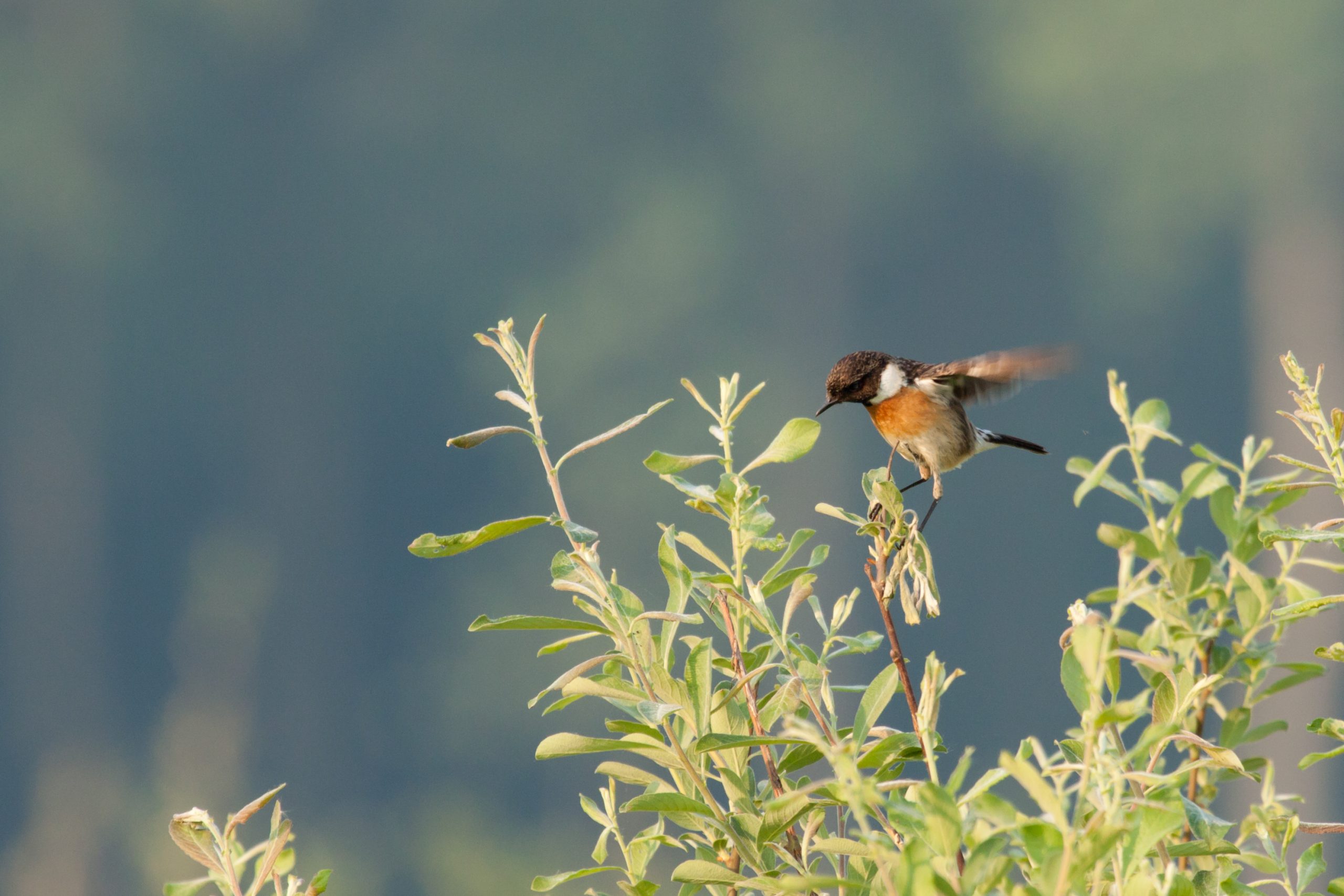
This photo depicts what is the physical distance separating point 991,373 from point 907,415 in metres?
0.19

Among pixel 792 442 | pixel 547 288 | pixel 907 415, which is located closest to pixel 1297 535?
pixel 792 442

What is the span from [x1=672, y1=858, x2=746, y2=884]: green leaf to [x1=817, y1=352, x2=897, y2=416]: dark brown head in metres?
1.30

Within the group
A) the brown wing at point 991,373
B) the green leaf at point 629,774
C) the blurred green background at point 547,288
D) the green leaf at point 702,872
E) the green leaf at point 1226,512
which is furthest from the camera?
the blurred green background at point 547,288

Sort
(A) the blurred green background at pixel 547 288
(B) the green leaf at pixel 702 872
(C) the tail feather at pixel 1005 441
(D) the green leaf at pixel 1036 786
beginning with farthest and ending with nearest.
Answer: (A) the blurred green background at pixel 547 288
(C) the tail feather at pixel 1005 441
(B) the green leaf at pixel 702 872
(D) the green leaf at pixel 1036 786

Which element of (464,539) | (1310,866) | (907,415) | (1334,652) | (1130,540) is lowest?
(1310,866)

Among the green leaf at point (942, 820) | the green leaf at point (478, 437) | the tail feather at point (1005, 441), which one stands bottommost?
the green leaf at point (942, 820)

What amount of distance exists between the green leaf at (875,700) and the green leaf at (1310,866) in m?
0.25

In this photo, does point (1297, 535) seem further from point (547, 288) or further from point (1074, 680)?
point (547, 288)

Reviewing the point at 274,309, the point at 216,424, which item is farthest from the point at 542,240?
the point at 216,424

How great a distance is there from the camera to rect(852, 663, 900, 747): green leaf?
812 millimetres

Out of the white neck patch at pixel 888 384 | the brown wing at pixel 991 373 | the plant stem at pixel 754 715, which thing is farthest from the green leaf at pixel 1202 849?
the white neck patch at pixel 888 384

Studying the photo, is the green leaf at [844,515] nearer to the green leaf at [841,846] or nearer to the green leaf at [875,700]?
the green leaf at [875,700]

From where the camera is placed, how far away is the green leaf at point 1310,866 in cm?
75

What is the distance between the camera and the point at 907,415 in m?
1.97
